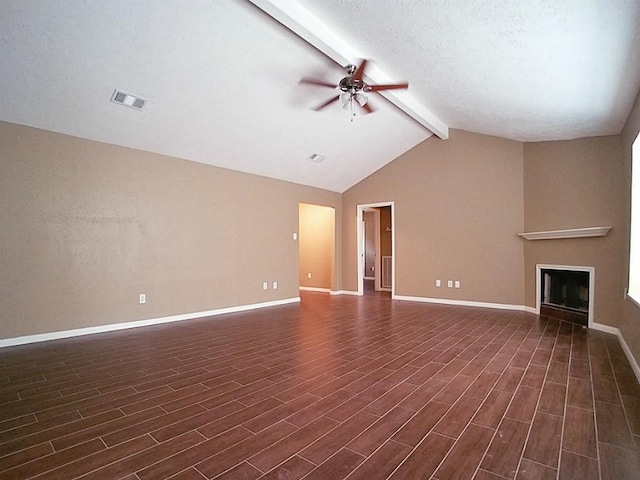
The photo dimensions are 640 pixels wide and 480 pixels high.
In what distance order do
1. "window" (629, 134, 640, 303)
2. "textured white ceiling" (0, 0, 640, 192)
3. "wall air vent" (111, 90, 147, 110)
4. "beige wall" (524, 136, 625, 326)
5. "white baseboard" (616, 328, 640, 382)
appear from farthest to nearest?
"beige wall" (524, 136, 625, 326), "wall air vent" (111, 90, 147, 110), "window" (629, 134, 640, 303), "white baseboard" (616, 328, 640, 382), "textured white ceiling" (0, 0, 640, 192)

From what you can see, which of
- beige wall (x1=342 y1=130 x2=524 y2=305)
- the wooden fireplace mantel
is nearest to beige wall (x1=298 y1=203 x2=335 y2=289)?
beige wall (x1=342 y1=130 x2=524 y2=305)

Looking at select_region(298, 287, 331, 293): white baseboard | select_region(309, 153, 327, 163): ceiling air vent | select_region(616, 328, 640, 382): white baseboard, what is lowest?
select_region(298, 287, 331, 293): white baseboard

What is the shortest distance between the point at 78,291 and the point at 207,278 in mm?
1708

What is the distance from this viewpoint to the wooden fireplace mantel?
14.0 ft

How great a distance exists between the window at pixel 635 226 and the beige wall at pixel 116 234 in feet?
16.5

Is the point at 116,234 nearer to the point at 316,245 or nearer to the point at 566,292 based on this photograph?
the point at 316,245

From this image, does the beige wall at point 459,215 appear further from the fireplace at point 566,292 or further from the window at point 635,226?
the window at point 635,226

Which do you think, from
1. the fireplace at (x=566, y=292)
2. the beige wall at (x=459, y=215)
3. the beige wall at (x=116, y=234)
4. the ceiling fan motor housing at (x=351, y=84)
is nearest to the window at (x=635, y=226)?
the fireplace at (x=566, y=292)

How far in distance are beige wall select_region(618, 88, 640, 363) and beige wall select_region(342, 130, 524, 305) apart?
5.73ft

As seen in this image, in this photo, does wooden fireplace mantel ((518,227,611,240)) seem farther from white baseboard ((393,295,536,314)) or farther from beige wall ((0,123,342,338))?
beige wall ((0,123,342,338))

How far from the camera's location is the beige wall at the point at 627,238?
304cm

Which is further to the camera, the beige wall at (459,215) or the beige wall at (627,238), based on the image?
the beige wall at (459,215)

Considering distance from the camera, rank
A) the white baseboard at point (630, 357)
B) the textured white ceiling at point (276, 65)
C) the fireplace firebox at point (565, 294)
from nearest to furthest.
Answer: the textured white ceiling at point (276, 65) → the white baseboard at point (630, 357) → the fireplace firebox at point (565, 294)

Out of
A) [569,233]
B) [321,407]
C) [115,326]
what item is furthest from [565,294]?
[115,326]
